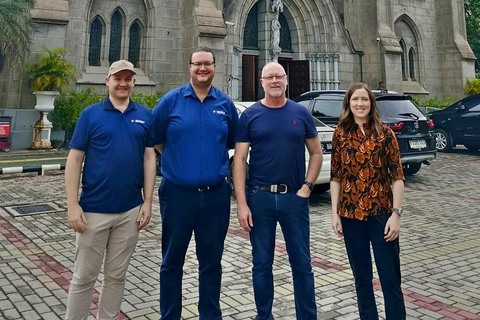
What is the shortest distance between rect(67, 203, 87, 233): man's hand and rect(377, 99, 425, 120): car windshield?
7.62m

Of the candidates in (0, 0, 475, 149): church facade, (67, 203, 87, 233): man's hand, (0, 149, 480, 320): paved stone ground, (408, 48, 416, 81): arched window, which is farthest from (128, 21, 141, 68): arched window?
(408, 48, 416, 81): arched window

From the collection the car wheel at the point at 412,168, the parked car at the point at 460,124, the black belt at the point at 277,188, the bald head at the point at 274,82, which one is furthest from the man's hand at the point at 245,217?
the parked car at the point at 460,124

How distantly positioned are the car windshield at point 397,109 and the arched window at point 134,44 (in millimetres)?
Result: 10734

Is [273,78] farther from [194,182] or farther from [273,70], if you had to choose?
[194,182]

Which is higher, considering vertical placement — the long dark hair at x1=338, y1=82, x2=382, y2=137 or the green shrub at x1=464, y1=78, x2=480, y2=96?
the green shrub at x1=464, y1=78, x2=480, y2=96

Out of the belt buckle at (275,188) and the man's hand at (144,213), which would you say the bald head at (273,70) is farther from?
the man's hand at (144,213)

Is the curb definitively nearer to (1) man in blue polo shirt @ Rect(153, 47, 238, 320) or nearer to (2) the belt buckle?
(1) man in blue polo shirt @ Rect(153, 47, 238, 320)

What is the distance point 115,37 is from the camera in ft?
52.7

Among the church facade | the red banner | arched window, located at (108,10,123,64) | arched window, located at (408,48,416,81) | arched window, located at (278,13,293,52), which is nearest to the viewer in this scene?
the red banner

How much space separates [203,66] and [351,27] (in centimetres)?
2061

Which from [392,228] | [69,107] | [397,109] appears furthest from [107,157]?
[69,107]

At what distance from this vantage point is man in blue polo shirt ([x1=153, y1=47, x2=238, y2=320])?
3.04 meters

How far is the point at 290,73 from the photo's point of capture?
1998 centimetres

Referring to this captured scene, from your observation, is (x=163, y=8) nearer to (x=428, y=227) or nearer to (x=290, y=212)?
(x=428, y=227)
